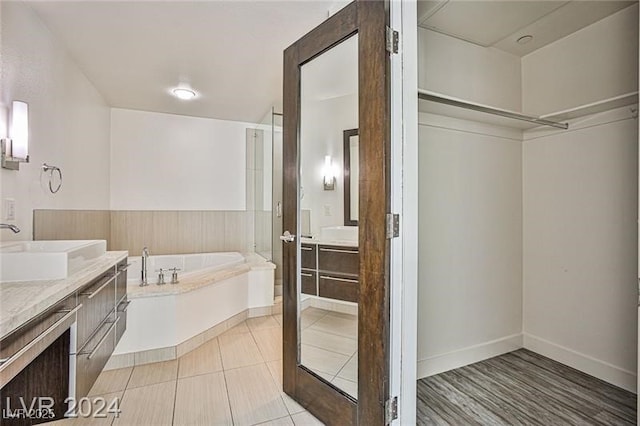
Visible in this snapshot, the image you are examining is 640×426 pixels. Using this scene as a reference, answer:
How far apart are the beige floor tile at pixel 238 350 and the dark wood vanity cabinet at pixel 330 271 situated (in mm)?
1001

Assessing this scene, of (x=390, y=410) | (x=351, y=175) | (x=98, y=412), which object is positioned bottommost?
(x=98, y=412)

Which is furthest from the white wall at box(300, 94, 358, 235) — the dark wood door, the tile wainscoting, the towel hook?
the tile wainscoting

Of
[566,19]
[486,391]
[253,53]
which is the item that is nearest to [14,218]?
[253,53]

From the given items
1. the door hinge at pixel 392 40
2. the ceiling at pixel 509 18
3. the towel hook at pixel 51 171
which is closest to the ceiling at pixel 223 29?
the ceiling at pixel 509 18

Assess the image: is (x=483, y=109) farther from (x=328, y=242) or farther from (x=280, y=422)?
(x=280, y=422)

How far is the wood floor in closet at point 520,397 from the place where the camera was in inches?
73.1

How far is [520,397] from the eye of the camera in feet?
6.78

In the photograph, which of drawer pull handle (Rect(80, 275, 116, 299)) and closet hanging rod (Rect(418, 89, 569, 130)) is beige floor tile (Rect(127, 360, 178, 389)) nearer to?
drawer pull handle (Rect(80, 275, 116, 299))

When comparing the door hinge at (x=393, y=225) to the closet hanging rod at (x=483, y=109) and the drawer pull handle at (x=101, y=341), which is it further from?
the drawer pull handle at (x=101, y=341)

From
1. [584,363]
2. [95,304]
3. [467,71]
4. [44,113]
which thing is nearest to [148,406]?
[95,304]

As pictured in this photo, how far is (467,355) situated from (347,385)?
1.25 metres

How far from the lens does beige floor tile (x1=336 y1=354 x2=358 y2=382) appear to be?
1654 mm

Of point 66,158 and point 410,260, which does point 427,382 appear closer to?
point 410,260

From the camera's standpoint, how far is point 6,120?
1781 mm
